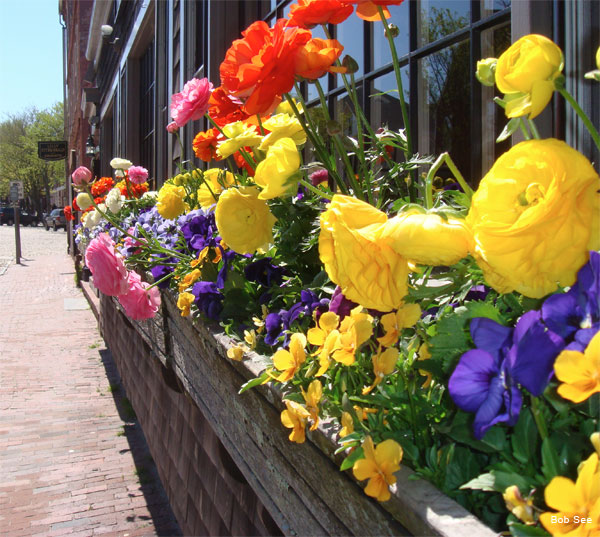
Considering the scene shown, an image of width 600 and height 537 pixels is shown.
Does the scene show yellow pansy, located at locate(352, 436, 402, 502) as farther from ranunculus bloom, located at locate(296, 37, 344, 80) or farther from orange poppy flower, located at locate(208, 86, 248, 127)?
orange poppy flower, located at locate(208, 86, 248, 127)

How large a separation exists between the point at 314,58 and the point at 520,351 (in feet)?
2.19

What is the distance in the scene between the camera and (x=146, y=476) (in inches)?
170

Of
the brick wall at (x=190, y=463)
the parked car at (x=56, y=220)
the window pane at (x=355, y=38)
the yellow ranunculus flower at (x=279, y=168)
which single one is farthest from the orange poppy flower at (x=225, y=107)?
the parked car at (x=56, y=220)

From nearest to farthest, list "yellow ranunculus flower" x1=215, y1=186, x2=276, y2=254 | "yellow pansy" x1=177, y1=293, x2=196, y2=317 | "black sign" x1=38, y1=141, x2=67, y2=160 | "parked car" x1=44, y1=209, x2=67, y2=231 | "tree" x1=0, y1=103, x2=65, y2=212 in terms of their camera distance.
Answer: "yellow ranunculus flower" x1=215, y1=186, x2=276, y2=254
"yellow pansy" x1=177, y1=293, x2=196, y2=317
"black sign" x1=38, y1=141, x2=67, y2=160
"parked car" x1=44, y1=209, x2=67, y2=231
"tree" x1=0, y1=103, x2=65, y2=212

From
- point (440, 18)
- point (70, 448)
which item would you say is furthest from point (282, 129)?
point (70, 448)

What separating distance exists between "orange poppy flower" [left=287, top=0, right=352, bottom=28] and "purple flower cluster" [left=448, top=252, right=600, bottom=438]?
0.66 m

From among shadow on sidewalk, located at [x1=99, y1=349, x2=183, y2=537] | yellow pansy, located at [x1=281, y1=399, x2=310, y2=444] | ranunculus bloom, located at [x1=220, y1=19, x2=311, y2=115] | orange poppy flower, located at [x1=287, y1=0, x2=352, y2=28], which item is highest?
orange poppy flower, located at [x1=287, y1=0, x2=352, y2=28]

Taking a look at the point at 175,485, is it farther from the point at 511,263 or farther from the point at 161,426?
the point at 511,263

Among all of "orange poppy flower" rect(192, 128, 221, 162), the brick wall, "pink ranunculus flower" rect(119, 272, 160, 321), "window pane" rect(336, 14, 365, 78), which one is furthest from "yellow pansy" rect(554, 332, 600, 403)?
"window pane" rect(336, 14, 365, 78)

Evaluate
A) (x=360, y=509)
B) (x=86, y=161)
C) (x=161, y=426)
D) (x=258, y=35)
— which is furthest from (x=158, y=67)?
(x=86, y=161)

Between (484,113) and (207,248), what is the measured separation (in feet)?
3.87

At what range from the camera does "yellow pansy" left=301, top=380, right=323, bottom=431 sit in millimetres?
918

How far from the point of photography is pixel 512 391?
23.8 inches

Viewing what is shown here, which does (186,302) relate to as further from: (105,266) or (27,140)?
(27,140)
